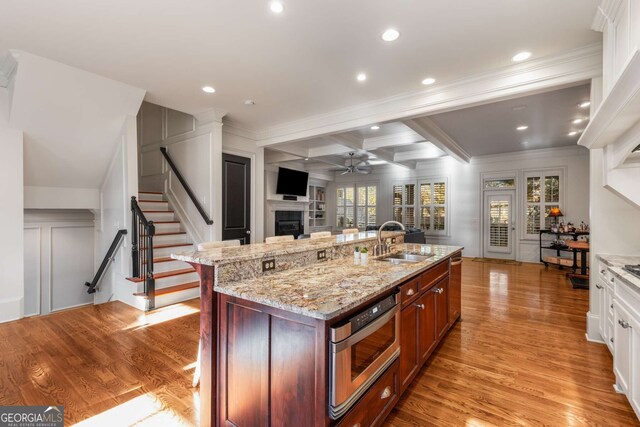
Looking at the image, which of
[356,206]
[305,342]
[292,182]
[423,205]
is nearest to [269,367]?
[305,342]

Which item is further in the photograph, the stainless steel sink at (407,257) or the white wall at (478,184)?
the white wall at (478,184)

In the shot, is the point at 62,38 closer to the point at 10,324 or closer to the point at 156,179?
the point at 10,324

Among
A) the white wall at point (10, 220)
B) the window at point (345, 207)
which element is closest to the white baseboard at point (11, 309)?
the white wall at point (10, 220)

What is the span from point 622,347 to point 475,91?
8.95 ft

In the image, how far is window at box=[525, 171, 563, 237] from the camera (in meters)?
7.14

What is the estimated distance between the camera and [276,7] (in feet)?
7.42

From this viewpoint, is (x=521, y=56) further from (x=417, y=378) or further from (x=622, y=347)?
(x=417, y=378)

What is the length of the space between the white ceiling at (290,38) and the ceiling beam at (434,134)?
96cm

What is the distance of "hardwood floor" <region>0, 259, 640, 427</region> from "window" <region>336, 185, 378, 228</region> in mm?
6650

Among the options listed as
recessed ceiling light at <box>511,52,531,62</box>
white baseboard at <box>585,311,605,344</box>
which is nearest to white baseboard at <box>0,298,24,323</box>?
recessed ceiling light at <box>511,52,531,62</box>

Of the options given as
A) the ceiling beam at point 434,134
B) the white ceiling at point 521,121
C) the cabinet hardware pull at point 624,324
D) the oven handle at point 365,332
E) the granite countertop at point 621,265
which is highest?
the white ceiling at point 521,121

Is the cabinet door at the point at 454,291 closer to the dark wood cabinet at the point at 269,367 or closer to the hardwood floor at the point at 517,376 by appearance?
the hardwood floor at the point at 517,376

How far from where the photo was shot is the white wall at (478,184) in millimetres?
6883

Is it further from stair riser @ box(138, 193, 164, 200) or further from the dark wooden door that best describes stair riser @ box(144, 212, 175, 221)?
the dark wooden door
